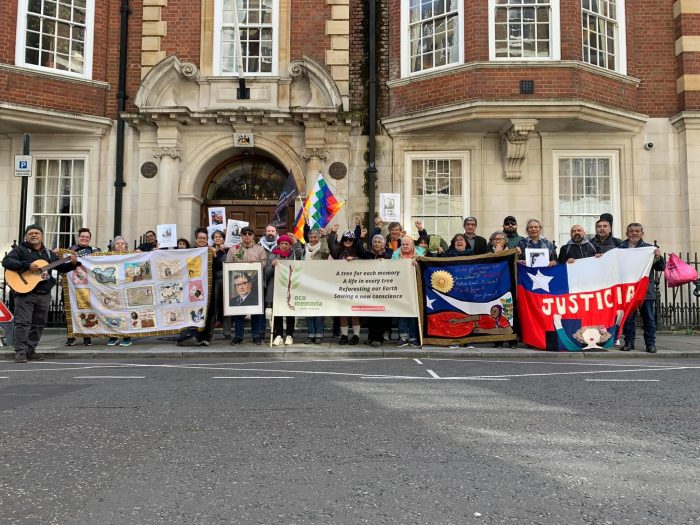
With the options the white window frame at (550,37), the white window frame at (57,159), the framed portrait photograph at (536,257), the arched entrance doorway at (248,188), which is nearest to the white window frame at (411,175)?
the white window frame at (550,37)

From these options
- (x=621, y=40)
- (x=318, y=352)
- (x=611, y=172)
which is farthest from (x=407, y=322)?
(x=621, y=40)

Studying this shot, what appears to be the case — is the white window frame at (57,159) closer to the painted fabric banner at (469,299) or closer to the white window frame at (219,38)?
the white window frame at (219,38)

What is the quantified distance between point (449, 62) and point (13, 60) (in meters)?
10.6

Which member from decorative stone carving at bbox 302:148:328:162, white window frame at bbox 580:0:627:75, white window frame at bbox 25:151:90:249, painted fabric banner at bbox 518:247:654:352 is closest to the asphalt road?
painted fabric banner at bbox 518:247:654:352

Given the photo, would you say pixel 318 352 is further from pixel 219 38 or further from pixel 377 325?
pixel 219 38

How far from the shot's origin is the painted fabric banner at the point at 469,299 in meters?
9.09

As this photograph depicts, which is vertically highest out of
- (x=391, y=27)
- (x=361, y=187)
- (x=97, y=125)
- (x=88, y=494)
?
(x=391, y=27)

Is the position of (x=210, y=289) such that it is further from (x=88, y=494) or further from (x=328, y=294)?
(x=88, y=494)

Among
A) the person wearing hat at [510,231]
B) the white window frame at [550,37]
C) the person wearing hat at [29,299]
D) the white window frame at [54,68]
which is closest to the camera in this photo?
the person wearing hat at [29,299]

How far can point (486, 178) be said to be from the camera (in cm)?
1299

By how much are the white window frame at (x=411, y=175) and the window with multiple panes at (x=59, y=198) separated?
8298 millimetres

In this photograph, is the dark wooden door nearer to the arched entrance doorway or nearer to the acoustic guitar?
the arched entrance doorway

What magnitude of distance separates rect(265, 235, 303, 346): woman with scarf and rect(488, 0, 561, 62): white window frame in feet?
21.7

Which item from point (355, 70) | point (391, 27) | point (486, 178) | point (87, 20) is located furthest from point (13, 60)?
point (486, 178)
